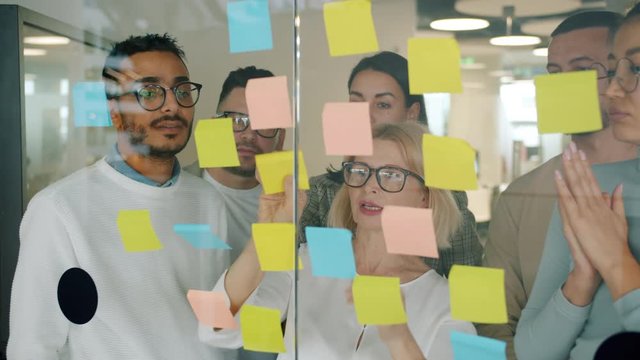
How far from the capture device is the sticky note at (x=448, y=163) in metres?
2.16

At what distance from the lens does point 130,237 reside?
2.72 metres

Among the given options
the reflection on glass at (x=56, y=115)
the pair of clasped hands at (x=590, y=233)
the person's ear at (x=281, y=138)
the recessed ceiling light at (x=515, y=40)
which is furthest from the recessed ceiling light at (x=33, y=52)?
the pair of clasped hands at (x=590, y=233)

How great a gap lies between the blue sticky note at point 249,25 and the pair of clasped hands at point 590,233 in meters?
1.00

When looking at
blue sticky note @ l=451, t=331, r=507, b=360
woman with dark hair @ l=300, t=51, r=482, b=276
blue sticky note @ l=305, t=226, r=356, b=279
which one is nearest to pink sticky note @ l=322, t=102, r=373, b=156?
woman with dark hair @ l=300, t=51, r=482, b=276

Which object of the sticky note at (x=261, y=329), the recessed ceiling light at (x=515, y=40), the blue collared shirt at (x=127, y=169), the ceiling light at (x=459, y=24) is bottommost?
the sticky note at (x=261, y=329)

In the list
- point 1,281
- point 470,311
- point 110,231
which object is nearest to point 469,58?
point 470,311

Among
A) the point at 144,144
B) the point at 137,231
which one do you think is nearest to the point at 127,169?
the point at 144,144

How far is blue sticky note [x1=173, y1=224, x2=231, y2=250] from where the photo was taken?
258 centimetres

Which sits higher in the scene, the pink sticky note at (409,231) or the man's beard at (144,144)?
the man's beard at (144,144)

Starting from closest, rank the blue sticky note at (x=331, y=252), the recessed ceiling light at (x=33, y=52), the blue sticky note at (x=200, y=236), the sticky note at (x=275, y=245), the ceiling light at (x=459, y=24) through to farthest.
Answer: the ceiling light at (x=459, y=24)
the blue sticky note at (x=331, y=252)
the sticky note at (x=275, y=245)
the blue sticky note at (x=200, y=236)
the recessed ceiling light at (x=33, y=52)

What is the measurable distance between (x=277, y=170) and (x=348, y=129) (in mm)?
293

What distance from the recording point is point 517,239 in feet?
6.95

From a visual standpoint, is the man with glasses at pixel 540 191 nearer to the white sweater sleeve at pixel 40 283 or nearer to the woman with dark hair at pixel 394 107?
the woman with dark hair at pixel 394 107

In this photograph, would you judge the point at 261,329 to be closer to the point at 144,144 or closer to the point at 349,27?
the point at 144,144
